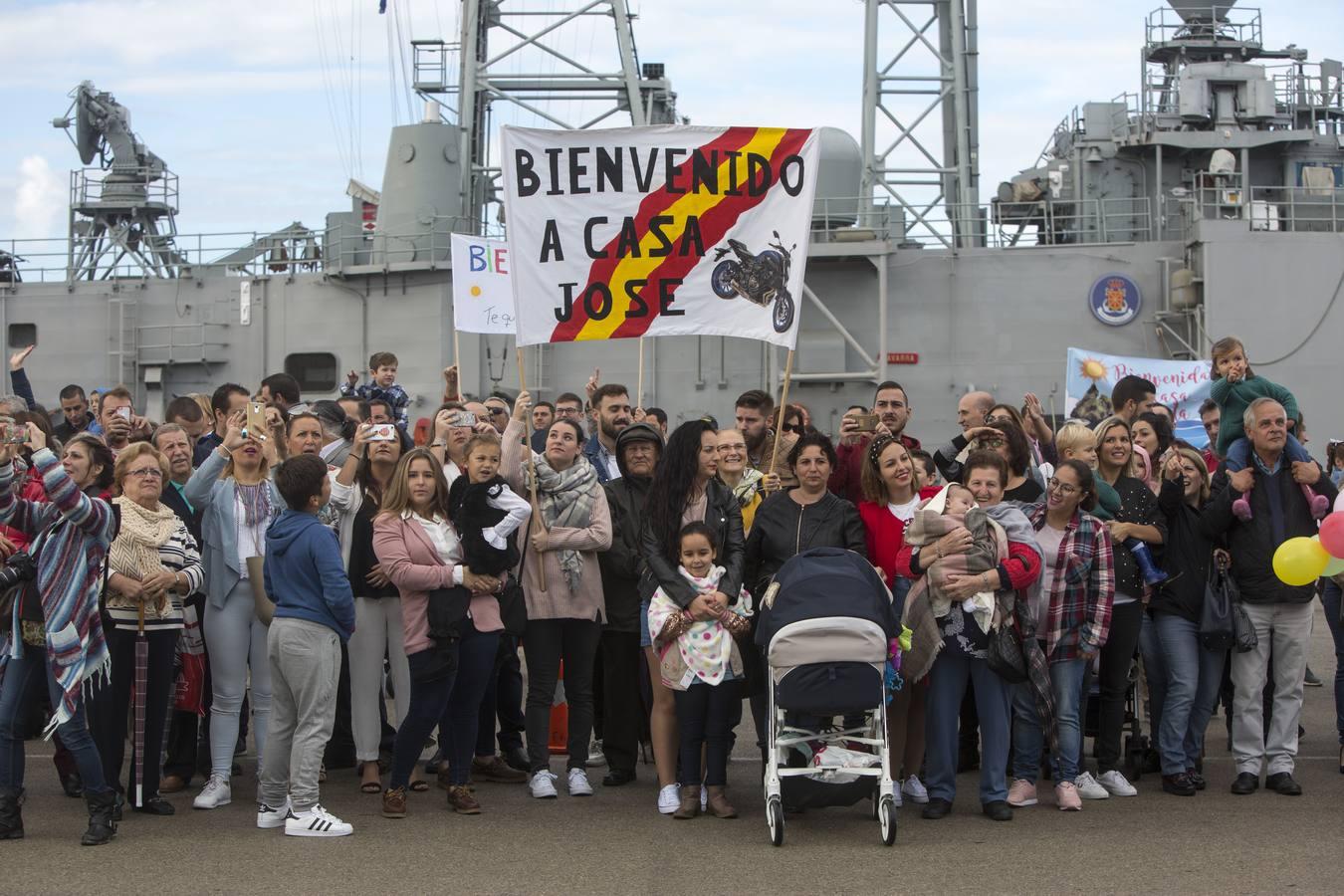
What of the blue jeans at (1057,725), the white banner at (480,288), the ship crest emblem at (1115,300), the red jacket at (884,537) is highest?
the ship crest emblem at (1115,300)

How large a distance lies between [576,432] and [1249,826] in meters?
3.87

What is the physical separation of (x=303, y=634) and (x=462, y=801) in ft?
3.83

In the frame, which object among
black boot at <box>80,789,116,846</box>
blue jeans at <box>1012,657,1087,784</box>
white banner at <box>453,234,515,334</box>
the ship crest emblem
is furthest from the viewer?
the ship crest emblem

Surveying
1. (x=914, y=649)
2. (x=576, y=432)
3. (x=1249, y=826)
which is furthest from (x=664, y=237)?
(x=1249, y=826)

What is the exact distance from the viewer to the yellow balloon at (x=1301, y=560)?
7.36 m

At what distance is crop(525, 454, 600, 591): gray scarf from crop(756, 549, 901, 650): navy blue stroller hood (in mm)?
1198

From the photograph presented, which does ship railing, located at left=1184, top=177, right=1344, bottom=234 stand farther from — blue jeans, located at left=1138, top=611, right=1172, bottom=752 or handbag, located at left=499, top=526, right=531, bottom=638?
handbag, located at left=499, top=526, right=531, bottom=638

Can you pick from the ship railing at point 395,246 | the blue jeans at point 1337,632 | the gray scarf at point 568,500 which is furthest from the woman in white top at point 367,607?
the ship railing at point 395,246

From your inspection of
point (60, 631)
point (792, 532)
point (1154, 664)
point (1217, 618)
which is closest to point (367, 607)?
point (60, 631)

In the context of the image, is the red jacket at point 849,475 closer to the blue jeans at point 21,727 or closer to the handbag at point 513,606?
the handbag at point 513,606

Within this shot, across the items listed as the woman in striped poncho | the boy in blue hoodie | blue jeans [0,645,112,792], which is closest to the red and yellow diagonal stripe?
the boy in blue hoodie

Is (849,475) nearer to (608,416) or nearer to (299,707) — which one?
(608,416)

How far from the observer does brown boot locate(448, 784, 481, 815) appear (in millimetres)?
7383

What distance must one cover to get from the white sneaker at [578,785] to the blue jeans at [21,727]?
227cm
